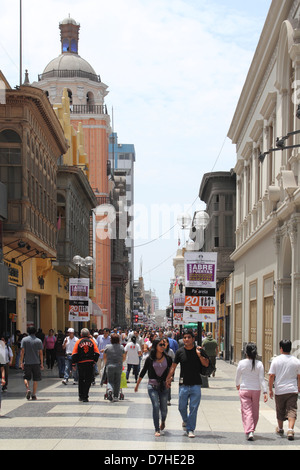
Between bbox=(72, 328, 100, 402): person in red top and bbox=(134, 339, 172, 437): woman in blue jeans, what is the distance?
14.3 feet

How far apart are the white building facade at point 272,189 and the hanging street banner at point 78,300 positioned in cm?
652

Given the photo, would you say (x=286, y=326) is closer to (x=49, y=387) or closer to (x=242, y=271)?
(x=49, y=387)

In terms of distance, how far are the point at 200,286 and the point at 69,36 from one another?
60174 millimetres

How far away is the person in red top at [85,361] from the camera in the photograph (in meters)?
16.4

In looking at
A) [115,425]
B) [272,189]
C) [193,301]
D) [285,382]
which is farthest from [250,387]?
[272,189]

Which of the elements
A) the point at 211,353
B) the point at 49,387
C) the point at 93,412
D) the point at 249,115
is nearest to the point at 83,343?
the point at 93,412

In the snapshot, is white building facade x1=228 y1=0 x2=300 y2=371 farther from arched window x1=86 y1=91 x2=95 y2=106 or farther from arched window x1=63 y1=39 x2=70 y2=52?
arched window x1=63 y1=39 x2=70 y2=52

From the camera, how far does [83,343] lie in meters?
16.6

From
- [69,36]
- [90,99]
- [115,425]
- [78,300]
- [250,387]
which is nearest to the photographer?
[250,387]

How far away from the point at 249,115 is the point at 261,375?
1988 cm

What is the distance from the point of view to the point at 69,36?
76.4 m

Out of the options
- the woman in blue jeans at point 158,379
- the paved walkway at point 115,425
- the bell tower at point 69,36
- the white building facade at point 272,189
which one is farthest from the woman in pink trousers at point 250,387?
the bell tower at point 69,36

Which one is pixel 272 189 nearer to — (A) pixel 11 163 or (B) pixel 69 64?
(A) pixel 11 163

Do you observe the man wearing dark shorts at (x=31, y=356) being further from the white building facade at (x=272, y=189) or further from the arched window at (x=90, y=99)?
the arched window at (x=90, y=99)
